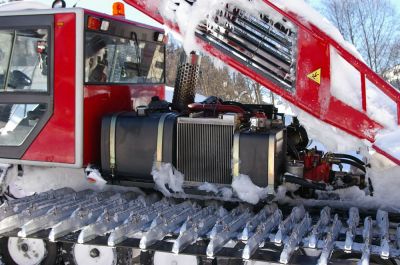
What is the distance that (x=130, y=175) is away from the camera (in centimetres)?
515

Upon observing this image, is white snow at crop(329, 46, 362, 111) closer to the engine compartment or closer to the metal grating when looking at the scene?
the metal grating

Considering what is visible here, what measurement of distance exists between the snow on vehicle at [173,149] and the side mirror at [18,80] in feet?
0.04

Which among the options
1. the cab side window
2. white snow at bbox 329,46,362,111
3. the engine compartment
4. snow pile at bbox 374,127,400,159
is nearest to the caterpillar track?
the engine compartment

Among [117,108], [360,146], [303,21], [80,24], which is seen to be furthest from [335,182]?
[80,24]

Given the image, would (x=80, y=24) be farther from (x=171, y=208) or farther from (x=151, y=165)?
(x=171, y=208)

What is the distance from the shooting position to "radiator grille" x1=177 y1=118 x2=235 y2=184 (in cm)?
486

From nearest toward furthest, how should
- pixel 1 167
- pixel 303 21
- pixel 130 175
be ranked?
pixel 303 21 → pixel 130 175 → pixel 1 167

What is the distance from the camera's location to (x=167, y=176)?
4996mm

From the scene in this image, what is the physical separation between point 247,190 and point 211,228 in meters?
0.51

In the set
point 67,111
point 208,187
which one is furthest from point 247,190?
point 67,111

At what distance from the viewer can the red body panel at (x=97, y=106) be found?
16.6 feet

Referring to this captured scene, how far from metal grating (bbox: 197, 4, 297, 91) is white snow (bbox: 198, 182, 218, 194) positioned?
105 centimetres

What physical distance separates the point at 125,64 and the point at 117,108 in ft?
1.65

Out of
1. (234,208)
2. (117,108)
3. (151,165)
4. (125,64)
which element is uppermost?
(125,64)
